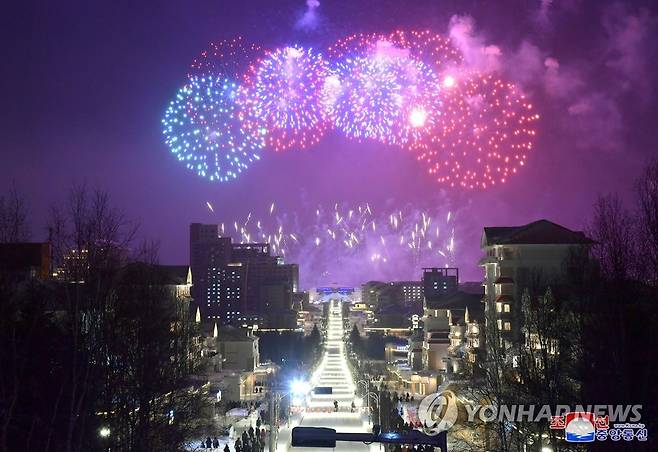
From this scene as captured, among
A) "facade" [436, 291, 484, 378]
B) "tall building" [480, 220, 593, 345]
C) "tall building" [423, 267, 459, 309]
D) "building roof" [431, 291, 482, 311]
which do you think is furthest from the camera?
"tall building" [423, 267, 459, 309]

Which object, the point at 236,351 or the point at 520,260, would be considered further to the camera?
the point at 236,351

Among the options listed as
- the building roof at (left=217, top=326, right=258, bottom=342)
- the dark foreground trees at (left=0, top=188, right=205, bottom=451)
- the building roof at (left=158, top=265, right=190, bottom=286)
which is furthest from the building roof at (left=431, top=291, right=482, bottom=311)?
the dark foreground trees at (left=0, top=188, right=205, bottom=451)

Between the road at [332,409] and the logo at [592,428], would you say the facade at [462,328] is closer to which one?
the road at [332,409]

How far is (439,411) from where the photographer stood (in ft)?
165

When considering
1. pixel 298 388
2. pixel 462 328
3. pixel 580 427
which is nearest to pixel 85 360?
pixel 580 427

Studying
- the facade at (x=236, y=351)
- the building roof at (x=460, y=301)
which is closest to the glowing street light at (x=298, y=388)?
the facade at (x=236, y=351)

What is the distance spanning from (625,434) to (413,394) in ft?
192

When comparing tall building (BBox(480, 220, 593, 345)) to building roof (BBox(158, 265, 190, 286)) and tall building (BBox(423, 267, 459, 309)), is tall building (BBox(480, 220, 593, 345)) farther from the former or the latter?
tall building (BBox(423, 267, 459, 309))

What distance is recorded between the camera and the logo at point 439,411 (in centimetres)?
4600

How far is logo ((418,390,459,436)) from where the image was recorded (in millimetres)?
46003

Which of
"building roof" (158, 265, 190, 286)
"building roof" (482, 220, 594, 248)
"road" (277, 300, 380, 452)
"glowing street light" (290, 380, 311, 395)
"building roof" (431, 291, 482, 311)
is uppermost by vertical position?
"building roof" (482, 220, 594, 248)

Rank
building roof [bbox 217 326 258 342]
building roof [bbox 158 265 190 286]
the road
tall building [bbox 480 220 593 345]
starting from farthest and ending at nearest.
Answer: building roof [bbox 217 326 258 342] → building roof [bbox 158 265 190 286] → tall building [bbox 480 220 593 345] → the road

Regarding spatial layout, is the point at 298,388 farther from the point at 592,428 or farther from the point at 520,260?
the point at 592,428

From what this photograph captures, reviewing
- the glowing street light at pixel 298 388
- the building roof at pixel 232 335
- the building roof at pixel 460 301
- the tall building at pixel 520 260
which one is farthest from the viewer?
the building roof at pixel 232 335
